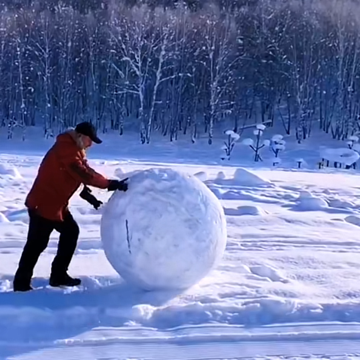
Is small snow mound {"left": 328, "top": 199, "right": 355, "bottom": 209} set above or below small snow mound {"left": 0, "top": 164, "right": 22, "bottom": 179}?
above

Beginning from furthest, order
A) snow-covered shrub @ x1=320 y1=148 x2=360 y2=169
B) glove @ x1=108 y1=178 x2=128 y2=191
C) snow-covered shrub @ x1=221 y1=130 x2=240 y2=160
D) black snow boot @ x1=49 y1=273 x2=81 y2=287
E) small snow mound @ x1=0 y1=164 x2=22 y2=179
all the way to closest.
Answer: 1. snow-covered shrub @ x1=221 y1=130 x2=240 y2=160
2. snow-covered shrub @ x1=320 y1=148 x2=360 y2=169
3. small snow mound @ x1=0 y1=164 x2=22 y2=179
4. black snow boot @ x1=49 y1=273 x2=81 y2=287
5. glove @ x1=108 y1=178 x2=128 y2=191

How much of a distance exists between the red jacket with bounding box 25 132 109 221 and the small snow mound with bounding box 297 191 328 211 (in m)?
5.95

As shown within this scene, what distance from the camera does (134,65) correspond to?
32938 millimetres

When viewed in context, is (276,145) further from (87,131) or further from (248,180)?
(87,131)

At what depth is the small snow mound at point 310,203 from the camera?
1111cm

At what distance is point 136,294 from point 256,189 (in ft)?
23.4

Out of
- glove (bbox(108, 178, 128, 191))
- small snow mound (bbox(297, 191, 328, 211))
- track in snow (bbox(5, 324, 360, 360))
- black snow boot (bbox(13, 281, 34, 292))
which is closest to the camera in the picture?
track in snow (bbox(5, 324, 360, 360))

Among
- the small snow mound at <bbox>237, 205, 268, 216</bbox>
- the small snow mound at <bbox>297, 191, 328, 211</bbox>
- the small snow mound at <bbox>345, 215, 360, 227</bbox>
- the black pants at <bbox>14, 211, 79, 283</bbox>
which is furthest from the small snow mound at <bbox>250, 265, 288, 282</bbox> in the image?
the small snow mound at <bbox>297, 191, 328, 211</bbox>

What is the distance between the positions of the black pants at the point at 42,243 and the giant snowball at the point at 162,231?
31cm

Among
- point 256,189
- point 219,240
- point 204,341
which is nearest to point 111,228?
point 219,240

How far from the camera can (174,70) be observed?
3428cm

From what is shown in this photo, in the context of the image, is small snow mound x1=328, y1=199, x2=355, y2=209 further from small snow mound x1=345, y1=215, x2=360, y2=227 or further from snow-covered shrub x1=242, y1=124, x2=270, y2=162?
snow-covered shrub x1=242, y1=124, x2=270, y2=162

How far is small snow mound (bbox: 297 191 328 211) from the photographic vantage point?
11.1 metres

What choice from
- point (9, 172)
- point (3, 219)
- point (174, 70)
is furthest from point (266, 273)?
point (174, 70)
